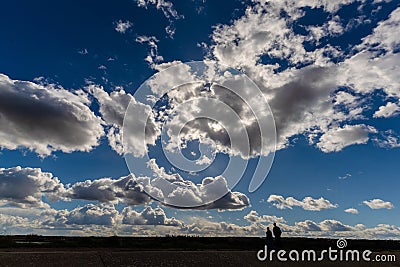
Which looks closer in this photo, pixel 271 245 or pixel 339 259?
pixel 339 259

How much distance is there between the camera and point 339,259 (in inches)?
920

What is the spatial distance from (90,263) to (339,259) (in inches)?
566

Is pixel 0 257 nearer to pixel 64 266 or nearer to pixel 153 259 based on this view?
pixel 64 266

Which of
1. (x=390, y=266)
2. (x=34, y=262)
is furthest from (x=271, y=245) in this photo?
(x=34, y=262)

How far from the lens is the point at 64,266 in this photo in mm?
15852

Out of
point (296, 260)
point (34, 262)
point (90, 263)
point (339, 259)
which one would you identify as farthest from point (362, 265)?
point (34, 262)

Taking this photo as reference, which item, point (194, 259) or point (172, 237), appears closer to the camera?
point (194, 259)

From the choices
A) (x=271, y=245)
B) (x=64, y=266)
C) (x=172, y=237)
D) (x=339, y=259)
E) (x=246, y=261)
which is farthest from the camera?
(x=172, y=237)

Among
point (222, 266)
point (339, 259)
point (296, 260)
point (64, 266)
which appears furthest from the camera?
point (339, 259)

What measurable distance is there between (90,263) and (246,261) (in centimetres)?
754

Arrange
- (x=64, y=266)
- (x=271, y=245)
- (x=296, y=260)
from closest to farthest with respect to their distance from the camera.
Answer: (x=64, y=266) < (x=296, y=260) < (x=271, y=245)

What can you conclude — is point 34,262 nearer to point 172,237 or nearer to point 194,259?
point 194,259

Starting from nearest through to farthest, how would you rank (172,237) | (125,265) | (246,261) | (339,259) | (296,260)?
(125,265), (246,261), (296,260), (339,259), (172,237)

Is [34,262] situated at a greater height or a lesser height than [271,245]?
lesser
